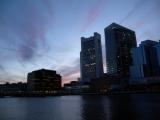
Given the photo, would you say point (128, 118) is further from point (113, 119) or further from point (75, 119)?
point (75, 119)

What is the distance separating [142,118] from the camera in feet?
143

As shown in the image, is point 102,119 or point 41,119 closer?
point 102,119

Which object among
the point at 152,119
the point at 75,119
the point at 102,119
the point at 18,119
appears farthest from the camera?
the point at 18,119

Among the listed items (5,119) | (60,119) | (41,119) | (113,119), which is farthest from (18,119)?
(113,119)

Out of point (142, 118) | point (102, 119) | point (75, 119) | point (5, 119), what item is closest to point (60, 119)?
point (75, 119)

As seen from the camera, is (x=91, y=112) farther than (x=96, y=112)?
Yes

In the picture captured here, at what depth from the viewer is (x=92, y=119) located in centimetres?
4481

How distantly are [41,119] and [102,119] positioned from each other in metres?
15.4

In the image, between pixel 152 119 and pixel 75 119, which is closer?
pixel 152 119

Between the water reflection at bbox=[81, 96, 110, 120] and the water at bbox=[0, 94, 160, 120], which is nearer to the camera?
the water reflection at bbox=[81, 96, 110, 120]

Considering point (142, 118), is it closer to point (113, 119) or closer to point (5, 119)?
point (113, 119)

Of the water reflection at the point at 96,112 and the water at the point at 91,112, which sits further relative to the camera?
the water at the point at 91,112

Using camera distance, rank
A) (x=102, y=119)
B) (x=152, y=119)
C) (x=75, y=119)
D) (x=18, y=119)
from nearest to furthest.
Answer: (x=152, y=119), (x=102, y=119), (x=75, y=119), (x=18, y=119)

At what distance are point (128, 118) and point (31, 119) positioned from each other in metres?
24.3
